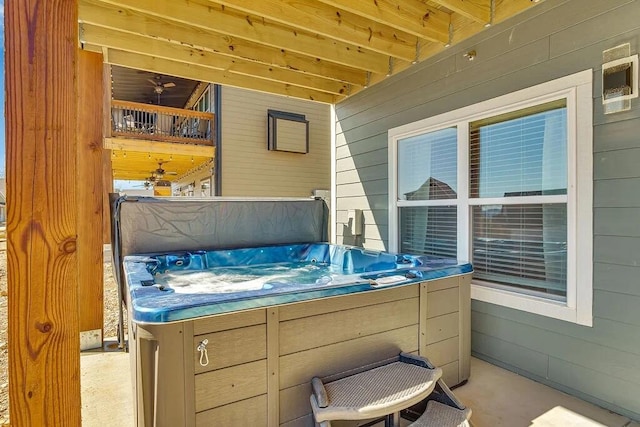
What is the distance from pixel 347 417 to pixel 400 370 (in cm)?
50

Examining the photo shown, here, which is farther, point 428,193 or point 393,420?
point 428,193

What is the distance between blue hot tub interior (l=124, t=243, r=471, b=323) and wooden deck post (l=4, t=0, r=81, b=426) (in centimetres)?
40

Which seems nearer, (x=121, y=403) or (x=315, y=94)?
(x=121, y=403)

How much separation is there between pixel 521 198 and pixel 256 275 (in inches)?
96.2

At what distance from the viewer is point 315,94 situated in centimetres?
468

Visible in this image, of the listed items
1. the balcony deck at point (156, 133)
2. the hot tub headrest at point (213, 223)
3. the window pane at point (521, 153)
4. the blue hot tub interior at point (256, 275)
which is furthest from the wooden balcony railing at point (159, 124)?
the window pane at point (521, 153)

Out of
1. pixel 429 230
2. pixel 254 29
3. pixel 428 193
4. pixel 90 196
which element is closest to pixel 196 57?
pixel 254 29

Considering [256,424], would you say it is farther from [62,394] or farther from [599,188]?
[599,188]

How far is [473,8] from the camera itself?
264cm

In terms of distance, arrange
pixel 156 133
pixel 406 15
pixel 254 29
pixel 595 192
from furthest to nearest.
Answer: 1. pixel 156 133
2. pixel 254 29
3. pixel 406 15
4. pixel 595 192

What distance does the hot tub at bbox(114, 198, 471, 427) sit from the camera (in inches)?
57.9

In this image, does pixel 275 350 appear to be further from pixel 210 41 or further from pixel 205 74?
pixel 205 74

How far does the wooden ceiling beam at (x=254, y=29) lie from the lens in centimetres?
263

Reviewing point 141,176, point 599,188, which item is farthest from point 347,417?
point 141,176
